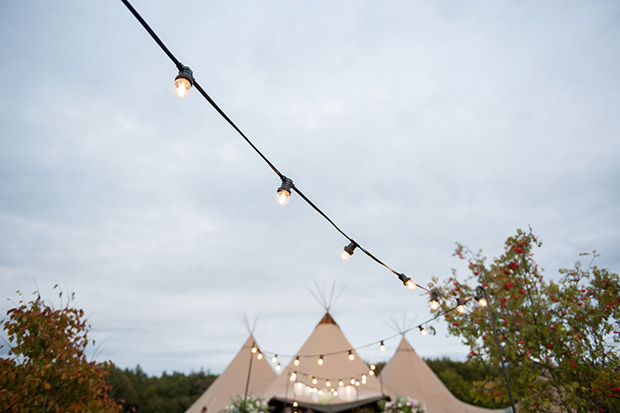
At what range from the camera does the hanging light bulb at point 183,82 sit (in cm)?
156

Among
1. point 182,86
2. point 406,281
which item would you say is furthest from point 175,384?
point 182,86

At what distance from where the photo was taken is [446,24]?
19.1ft

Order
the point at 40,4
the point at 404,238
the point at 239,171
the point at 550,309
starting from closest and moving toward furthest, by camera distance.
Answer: the point at 40,4 → the point at 550,309 → the point at 239,171 → the point at 404,238

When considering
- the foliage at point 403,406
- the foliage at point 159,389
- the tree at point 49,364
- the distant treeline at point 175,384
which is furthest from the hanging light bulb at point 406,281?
the foliage at point 159,389

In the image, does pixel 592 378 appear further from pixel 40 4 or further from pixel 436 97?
pixel 40 4

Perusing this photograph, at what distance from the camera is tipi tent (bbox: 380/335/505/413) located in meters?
10.6

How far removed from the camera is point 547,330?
502 centimetres

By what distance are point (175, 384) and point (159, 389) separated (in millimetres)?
1021

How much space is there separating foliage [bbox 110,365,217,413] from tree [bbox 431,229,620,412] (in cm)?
1978

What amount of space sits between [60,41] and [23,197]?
20.2 ft

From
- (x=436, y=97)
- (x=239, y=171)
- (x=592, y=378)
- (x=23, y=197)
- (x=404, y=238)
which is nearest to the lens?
(x=592, y=378)

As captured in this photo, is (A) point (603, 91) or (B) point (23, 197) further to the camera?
(B) point (23, 197)

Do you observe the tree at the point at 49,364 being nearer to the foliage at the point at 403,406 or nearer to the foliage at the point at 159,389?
the foliage at the point at 403,406

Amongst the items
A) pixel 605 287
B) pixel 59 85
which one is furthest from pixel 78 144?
pixel 605 287
